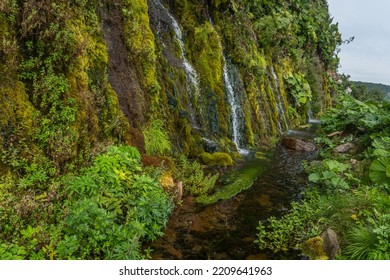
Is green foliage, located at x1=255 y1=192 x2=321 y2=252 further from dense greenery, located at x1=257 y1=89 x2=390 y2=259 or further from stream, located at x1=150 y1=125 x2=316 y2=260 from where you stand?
stream, located at x1=150 y1=125 x2=316 y2=260

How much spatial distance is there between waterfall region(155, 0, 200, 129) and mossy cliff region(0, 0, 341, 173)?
9 centimetres

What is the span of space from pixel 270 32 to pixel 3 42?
55.0ft

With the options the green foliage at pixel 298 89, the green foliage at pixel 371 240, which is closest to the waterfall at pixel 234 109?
the green foliage at pixel 371 240

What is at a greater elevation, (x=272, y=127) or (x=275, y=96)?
Answer: (x=275, y=96)

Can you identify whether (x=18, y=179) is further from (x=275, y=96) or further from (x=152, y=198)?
(x=275, y=96)

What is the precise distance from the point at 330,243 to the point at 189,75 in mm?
7863

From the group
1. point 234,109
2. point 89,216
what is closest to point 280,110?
point 234,109

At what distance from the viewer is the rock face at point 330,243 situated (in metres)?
4.74

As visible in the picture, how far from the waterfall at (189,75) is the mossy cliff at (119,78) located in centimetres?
9

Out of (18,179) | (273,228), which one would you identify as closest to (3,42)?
(18,179)

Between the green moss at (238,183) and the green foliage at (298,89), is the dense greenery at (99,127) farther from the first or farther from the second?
the green foliage at (298,89)

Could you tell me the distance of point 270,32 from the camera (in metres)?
19.3

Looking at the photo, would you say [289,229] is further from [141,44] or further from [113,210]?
[141,44]

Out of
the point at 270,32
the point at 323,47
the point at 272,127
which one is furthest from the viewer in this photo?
the point at 323,47
